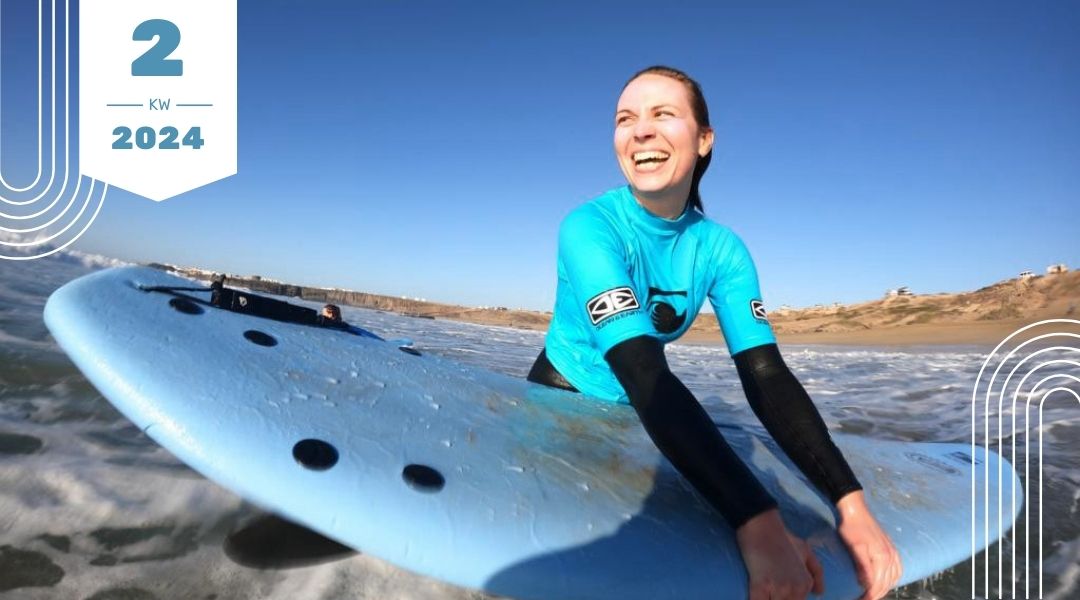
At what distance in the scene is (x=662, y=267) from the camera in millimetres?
1920

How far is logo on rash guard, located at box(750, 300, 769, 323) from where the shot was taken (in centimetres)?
185

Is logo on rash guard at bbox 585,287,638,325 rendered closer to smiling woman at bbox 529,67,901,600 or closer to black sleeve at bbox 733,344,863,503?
smiling woman at bbox 529,67,901,600

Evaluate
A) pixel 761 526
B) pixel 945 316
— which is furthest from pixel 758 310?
pixel 945 316

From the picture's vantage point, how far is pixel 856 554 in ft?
4.41

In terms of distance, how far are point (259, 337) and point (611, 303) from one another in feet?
4.32

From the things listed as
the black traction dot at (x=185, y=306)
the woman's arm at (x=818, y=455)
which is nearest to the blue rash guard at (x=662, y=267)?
the woman's arm at (x=818, y=455)

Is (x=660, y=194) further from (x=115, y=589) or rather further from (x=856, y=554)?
(x=115, y=589)

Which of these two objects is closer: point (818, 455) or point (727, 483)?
point (727, 483)

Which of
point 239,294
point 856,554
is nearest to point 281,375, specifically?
point 239,294

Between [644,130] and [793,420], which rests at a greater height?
[644,130]

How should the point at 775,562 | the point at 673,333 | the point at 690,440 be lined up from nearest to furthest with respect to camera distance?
the point at 775,562 → the point at 690,440 → the point at 673,333

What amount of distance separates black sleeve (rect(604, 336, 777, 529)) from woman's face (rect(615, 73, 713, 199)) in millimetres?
648

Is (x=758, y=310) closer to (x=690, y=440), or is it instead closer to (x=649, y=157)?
(x=649, y=157)

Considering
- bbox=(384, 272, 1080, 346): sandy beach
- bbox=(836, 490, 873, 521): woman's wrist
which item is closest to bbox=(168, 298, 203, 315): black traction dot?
bbox=(836, 490, 873, 521): woman's wrist
